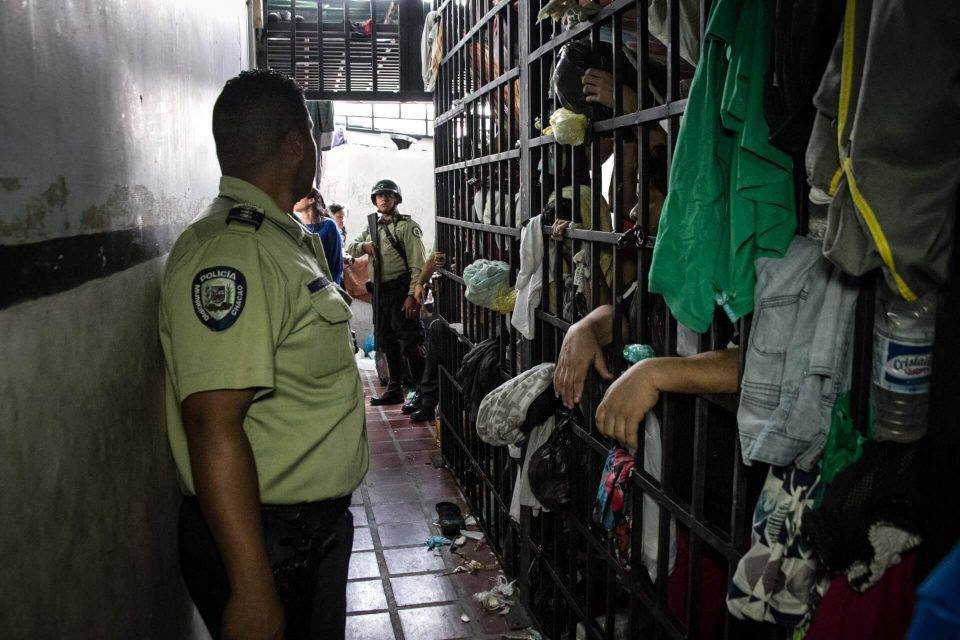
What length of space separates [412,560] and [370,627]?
73cm

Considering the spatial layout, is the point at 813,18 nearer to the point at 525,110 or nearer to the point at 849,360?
the point at 849,360

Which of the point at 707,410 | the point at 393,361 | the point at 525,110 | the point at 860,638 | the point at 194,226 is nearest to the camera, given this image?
the point at 860,638

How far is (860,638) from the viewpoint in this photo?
4.22 feet

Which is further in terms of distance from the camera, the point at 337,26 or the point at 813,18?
the point at 337,26

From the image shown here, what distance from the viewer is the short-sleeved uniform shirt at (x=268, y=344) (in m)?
1.66

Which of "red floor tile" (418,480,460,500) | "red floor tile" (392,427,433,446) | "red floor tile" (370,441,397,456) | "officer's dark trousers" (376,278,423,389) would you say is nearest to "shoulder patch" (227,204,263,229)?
"red floor tile" (418,480,460,500)

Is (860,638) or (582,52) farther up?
(582,52)

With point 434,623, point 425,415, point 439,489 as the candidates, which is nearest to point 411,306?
point 425,415

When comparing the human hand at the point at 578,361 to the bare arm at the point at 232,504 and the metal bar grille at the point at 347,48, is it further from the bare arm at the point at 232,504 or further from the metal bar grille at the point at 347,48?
the metal bar grille at the point at 347,48

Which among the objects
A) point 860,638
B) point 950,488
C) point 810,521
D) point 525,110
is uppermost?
point 525,110

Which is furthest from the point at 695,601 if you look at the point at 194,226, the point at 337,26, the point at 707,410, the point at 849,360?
the point at 337,26

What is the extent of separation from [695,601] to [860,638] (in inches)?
31.1

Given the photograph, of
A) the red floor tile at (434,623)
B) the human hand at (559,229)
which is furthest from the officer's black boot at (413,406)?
the human hand at (559,229)

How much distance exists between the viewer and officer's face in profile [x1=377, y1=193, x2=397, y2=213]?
7453 millimetres
